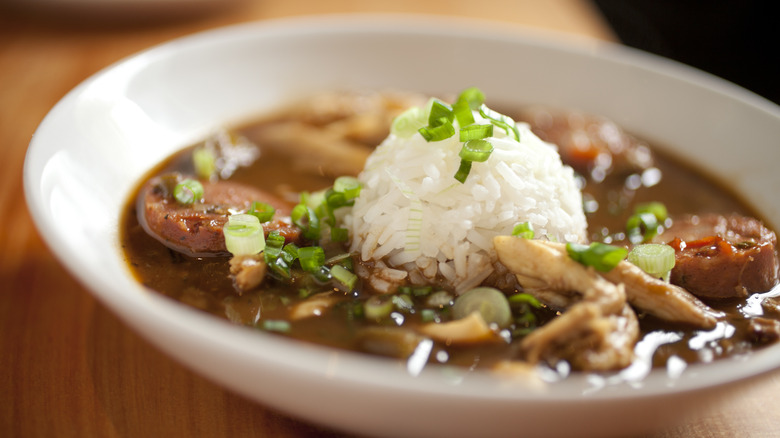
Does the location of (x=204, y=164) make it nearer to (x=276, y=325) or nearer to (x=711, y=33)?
(x=276, y=325)

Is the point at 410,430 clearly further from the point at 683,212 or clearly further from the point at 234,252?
the point at 683,212

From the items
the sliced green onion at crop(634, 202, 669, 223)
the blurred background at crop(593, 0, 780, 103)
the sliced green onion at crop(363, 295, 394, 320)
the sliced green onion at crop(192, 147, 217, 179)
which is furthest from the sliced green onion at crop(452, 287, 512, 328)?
the blurred background at crop(593, 0, 780, 103)

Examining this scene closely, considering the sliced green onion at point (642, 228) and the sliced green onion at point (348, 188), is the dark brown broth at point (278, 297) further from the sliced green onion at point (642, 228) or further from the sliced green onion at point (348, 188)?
the sliced green onion at point (348, 188)

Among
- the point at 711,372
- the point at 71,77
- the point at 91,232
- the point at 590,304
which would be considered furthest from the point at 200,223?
the point at 71,77

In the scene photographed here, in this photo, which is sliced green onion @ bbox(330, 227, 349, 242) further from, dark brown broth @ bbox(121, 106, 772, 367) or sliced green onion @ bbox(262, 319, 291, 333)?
sliced green onion @ bbox(262, 319, 291, 333)

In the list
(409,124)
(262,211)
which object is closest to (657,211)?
(409,124)

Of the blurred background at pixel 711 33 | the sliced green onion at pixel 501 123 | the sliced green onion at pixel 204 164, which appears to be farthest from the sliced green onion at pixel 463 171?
the blurred background at pixel 711 33
